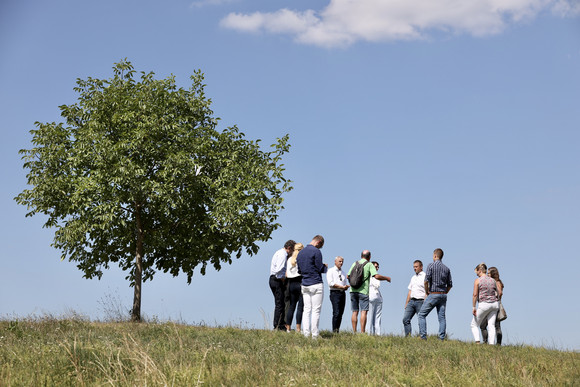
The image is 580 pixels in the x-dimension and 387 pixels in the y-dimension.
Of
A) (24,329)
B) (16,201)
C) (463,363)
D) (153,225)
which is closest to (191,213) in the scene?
(153,225)

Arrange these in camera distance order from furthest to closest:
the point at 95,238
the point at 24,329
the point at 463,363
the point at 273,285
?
the point at 95,238
the point at 273,285
the point at 24,329
the point at 463,363

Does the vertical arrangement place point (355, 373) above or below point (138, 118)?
below

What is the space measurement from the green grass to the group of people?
989mm

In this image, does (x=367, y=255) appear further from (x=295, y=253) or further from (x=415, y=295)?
(x=295, y=253)

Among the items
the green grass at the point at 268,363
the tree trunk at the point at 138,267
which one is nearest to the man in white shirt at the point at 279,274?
the green grass at the point at 268,363

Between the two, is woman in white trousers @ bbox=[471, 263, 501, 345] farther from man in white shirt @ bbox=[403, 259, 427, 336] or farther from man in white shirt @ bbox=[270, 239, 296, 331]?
man in white shirt @ bbox=[270, 239, 296, 331]

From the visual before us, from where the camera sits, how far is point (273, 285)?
1675 cm

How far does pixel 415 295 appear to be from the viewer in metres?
16.8

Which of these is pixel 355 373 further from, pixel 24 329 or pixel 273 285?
pixel 24 329

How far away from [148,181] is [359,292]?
957cm

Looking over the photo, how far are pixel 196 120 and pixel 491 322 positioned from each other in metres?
14.8

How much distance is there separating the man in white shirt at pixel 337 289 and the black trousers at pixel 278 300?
1.42m

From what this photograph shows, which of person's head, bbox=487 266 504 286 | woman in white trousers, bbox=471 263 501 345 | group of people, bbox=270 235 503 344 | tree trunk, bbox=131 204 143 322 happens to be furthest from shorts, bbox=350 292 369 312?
tree trunk, bbox=131 204 143 322

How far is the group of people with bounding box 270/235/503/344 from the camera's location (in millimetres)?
14500
